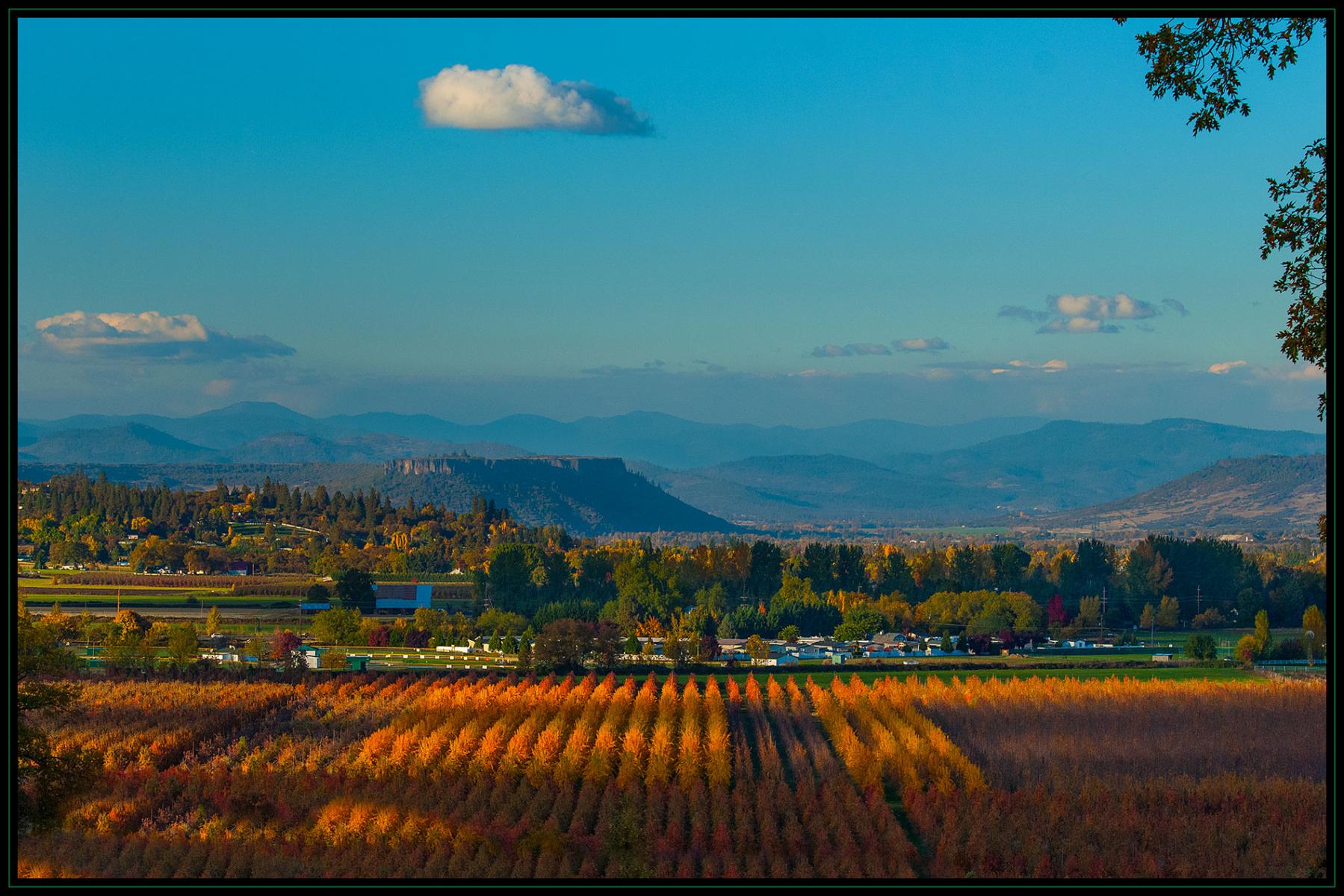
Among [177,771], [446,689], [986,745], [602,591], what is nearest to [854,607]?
[602,591]

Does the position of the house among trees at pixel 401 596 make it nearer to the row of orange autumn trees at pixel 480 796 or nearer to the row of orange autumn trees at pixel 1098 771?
the row of orange autumn trees at pixel 480 796

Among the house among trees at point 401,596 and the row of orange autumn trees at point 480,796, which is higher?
the row of orange autumn trees at point 480,796

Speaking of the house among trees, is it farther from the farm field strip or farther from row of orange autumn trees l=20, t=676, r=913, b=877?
row of orange autumn trees l=20, t=676, r=913, b=877

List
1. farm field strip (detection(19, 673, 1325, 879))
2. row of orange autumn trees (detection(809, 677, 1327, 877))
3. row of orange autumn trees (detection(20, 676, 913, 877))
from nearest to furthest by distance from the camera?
1. row of orange autumn trees (detection(20, 676, 913, 877))
2. farm field strip (detection(19, 673, 1325, 879))
3. row of orange autumn trees (detection(809, 677, 1327, 877))

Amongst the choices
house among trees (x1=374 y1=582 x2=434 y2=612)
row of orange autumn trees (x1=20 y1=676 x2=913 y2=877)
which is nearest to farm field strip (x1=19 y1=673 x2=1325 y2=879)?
row of orange autumn trees (x1=20 y1=676 x2=913 y2=877)

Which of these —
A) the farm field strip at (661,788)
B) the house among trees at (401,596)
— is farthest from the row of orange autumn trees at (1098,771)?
the house among trees at (401,596)

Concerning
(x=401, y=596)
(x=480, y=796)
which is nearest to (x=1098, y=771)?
(x=480, y=796)

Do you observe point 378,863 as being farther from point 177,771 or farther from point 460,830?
point 177,771

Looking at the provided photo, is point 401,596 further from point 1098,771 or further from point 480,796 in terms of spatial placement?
point 480,796
